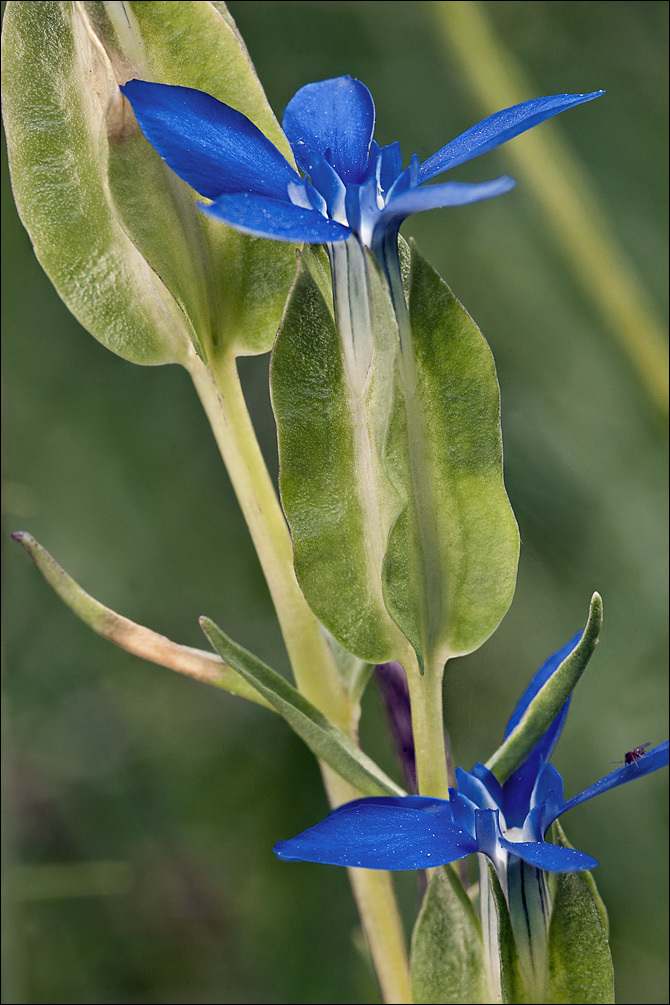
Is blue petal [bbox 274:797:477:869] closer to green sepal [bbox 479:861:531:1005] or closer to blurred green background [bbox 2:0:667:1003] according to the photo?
green sepal [bbox 479:861:531:1005]

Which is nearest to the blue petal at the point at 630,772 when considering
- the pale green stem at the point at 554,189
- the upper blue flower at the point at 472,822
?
the upper blue flower at the point at 472,822

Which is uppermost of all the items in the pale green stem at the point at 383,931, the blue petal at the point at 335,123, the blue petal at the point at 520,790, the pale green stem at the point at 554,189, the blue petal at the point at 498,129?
the pale green stem at the point at 554,189

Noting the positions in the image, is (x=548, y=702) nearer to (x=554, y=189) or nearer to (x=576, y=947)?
(x=576, y=947)

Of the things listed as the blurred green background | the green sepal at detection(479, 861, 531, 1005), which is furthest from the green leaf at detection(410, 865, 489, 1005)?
the blurred green background

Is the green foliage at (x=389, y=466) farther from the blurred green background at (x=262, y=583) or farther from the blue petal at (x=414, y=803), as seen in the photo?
the blurred green background at (x=262, y=583)

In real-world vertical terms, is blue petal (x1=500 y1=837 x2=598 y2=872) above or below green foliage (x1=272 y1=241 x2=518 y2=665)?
below

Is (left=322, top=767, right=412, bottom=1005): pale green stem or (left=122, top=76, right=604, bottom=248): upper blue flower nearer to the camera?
(left=122, top=76, right=604, bottom=248): upper blue flower
